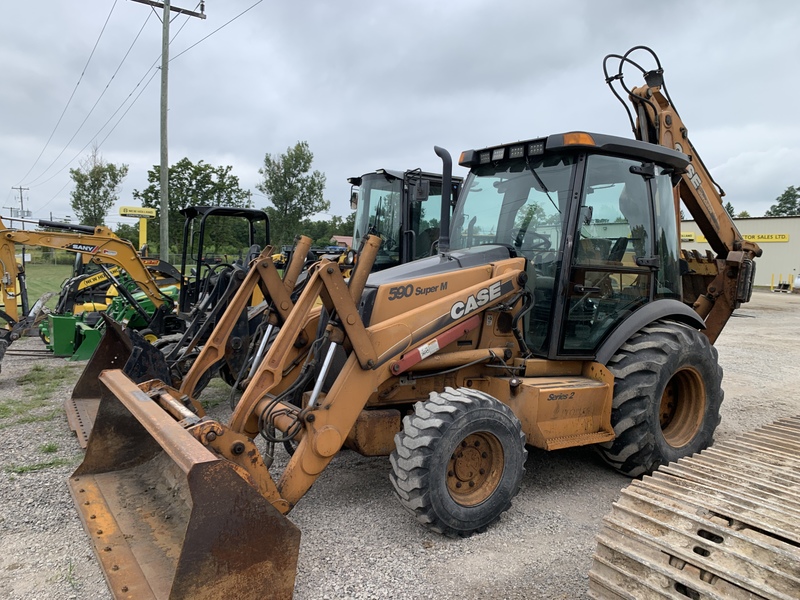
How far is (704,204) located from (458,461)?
4.18m

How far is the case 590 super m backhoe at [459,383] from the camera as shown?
292 cm

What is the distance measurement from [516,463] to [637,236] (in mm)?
2261

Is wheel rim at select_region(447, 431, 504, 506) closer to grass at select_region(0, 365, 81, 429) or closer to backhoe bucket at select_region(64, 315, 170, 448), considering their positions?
backhoe bucket at select_region(64, 315, 170, 448)

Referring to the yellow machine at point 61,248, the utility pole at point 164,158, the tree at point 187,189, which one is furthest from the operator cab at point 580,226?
the tree at point 187,189

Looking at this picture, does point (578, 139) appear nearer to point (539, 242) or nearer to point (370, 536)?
point (539, 242)

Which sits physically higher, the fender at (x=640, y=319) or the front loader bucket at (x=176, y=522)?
the fender at (x=640, y=319)

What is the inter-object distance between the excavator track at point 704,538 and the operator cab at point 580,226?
161 centimetres

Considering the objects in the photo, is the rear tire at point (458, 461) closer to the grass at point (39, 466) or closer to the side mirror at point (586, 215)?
the side mirror at point (586, 215)

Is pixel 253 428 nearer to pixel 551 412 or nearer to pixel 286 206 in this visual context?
pixel 551 412

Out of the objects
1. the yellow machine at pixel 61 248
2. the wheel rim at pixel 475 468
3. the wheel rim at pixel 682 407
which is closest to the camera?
the wheel rim at pixel 475 468

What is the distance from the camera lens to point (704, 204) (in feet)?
19.8

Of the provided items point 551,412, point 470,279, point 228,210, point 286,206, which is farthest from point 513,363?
point 286,206

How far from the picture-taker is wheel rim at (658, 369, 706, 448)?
4.89 meters

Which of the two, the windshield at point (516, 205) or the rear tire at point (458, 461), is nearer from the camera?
the rear tire at point (458, 461)
